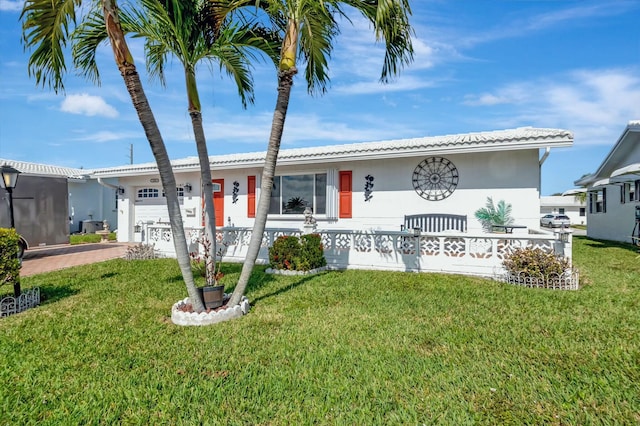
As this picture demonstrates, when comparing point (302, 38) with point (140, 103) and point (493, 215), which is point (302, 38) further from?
point (493, 215)

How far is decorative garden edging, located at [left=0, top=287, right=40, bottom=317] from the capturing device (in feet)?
16.3

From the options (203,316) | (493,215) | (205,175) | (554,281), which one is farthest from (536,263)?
(205,175)

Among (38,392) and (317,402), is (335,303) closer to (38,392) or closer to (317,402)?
(317,402)

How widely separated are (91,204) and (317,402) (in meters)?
21.7

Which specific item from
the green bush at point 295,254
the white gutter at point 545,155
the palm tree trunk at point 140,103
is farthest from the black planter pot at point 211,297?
the white gutter at point 545,155

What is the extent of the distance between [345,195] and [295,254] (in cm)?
331

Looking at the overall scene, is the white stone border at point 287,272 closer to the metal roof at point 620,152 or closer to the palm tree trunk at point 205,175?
the palm tree trunk at point 205,175

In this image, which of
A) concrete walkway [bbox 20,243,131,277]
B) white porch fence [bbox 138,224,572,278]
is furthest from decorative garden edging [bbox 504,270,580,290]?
concrete walkway [bbox 20,243,131,277]

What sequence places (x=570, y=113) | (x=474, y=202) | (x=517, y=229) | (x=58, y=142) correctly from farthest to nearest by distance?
(x=58, y=142), (x=570, y=113), (x=474, y=202), (x=517, y=229)

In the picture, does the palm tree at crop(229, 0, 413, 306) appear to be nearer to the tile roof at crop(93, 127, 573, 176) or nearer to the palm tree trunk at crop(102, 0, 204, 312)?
the palm tree trunk at crop(102, 0, 204, 312)

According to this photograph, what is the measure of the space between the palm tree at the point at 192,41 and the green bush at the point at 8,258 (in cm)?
272

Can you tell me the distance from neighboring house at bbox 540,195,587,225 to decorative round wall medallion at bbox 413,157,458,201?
3581 cm

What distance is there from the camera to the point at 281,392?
272 cm

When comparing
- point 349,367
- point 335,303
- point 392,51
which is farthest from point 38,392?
point 392,51
